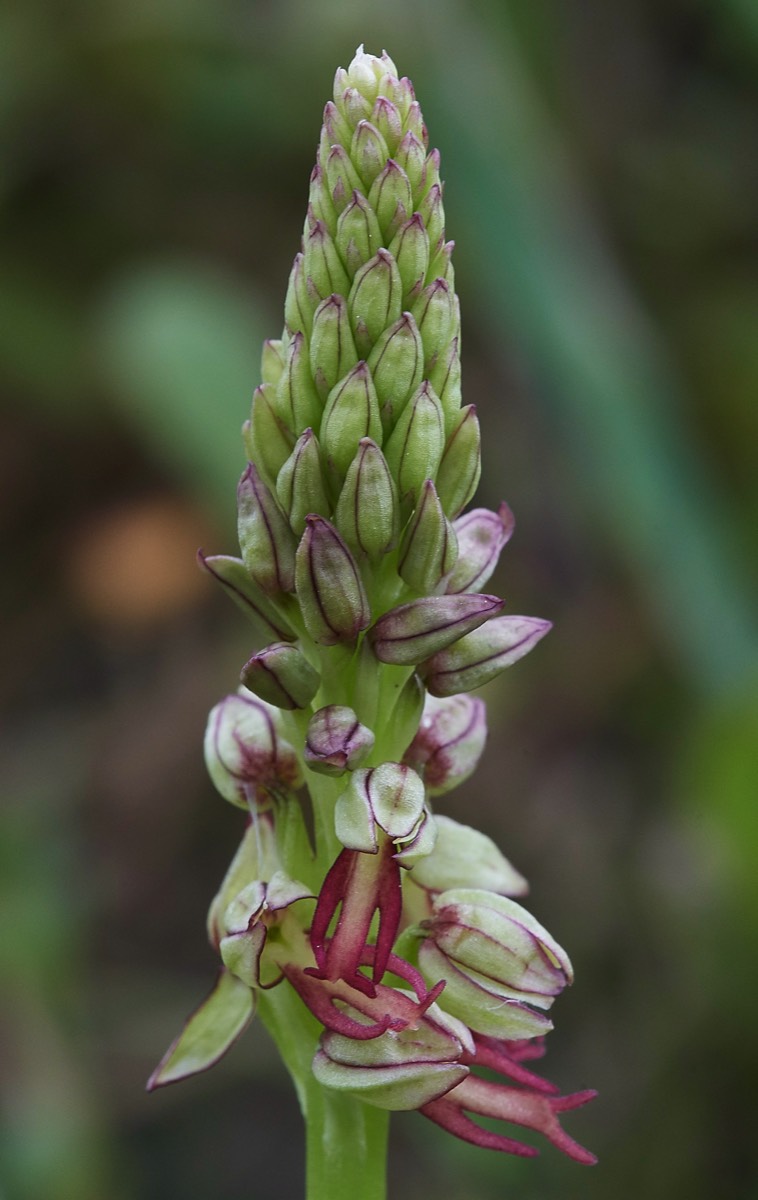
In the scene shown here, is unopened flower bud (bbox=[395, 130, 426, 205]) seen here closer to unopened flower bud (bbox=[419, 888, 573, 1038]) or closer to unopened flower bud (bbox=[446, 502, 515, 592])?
unopened flower bud (bbox=[446, 502, 515, 592])

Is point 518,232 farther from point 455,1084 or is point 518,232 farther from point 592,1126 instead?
point 455,1084

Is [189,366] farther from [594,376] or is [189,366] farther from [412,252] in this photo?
[412,252]

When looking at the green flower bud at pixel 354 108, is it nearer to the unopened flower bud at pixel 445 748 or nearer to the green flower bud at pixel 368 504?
the green flower bud at pixel 368 504

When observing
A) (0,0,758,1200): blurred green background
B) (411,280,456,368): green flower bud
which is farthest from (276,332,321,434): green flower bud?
(0,0,758,1200): blurred green background

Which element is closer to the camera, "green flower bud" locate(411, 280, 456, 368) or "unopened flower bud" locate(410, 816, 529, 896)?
"green flower bud" locate(411, 280, 456, 368)

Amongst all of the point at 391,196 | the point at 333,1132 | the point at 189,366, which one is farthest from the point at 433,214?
the point at 189,366
